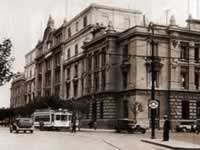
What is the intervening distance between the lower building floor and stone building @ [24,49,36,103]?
49.4 meters

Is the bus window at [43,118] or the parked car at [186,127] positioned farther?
→ the bus window at [43,118]

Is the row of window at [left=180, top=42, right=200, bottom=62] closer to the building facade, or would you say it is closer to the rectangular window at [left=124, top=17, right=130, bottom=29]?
the building facade

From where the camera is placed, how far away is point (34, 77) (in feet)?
389

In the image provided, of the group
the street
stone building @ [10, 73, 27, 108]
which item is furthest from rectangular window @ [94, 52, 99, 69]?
stone building @ [10, 73, 27, 108]

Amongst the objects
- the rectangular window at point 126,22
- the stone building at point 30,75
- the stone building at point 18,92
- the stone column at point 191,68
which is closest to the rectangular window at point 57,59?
the rectangular window at point 126,22

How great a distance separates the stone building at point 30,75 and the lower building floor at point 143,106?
162 ft

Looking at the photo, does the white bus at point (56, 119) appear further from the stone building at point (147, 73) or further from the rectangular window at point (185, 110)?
Result: the rectangular window at point (185, 110)

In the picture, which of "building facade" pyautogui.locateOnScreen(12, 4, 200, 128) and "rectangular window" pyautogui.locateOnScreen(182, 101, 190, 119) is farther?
"rectangular window" pyautogui.locateOnScreen(182, 101, 190, 119)

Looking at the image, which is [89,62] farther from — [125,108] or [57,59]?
[57,59]

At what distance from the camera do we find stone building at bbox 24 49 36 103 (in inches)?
4737

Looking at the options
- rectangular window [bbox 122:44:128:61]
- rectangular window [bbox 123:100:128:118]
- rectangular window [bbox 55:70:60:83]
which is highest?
rectangular window [bbox 122:44:128:61]

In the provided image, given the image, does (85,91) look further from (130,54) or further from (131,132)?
(131,132)

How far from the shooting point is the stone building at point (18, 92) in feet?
431

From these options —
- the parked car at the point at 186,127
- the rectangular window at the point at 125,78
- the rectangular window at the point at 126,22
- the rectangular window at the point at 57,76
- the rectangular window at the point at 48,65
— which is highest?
the rectangular window at the point at 126,22
